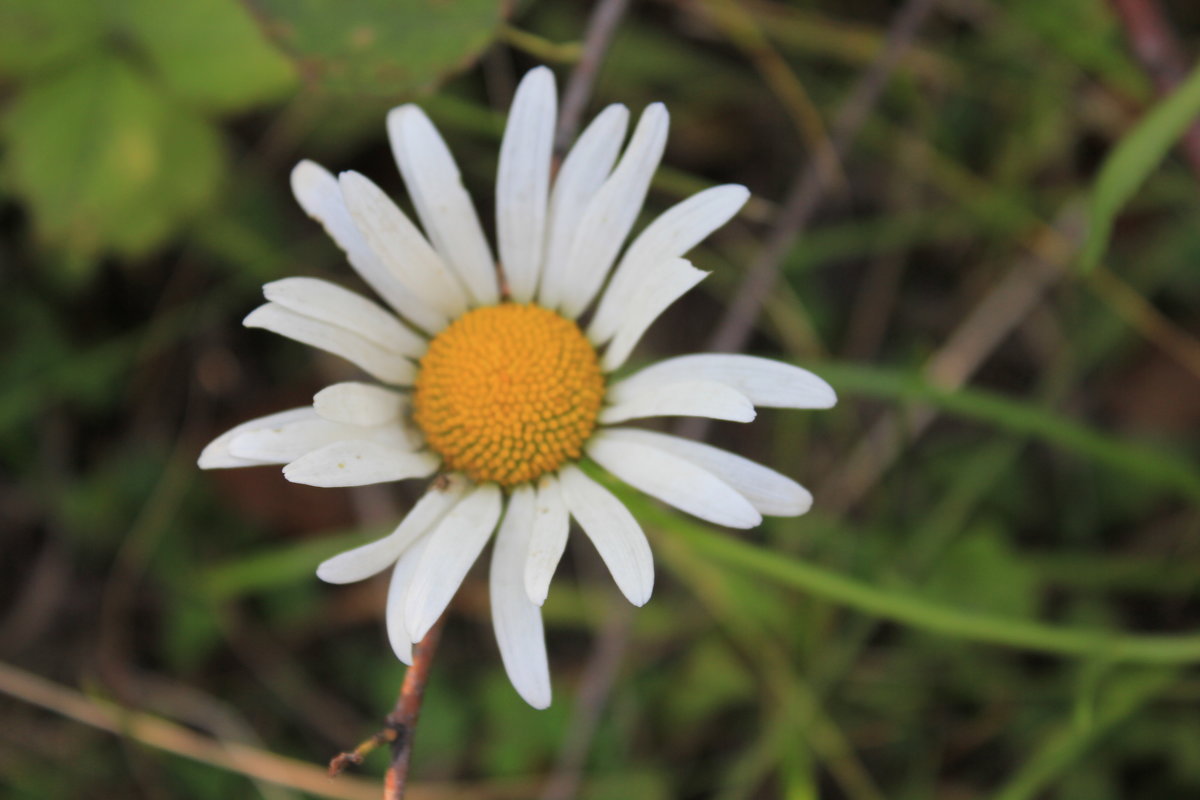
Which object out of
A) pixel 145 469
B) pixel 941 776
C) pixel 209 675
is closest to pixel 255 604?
pixel 209 675

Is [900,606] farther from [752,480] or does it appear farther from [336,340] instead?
[336,340]

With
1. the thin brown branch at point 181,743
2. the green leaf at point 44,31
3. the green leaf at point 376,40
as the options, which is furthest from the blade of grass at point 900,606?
the green leaf at point 44,31

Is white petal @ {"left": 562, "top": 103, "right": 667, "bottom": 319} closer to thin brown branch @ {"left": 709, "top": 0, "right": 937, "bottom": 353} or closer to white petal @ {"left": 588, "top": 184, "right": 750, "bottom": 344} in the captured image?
white petal @ {"left": 588, "top": 184, "right": 750, "bottom": 344}

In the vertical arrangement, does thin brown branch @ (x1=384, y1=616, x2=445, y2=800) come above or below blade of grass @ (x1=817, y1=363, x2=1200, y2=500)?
below

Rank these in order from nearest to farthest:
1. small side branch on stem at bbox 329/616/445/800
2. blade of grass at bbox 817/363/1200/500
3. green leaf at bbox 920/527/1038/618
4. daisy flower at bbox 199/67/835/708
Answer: small side branch on stem at bbox 329/616/445/800 → daisy flower at bbox 199/67/835/708 → blade of grass at bbox 817/363/1200/500 → green leaf at bbox 920/527/1038/618

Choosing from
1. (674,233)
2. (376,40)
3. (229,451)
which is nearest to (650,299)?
(674,233)

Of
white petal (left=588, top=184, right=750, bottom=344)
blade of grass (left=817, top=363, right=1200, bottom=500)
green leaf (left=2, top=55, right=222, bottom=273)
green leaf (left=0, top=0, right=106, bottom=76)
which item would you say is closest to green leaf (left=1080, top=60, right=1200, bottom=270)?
blade of grass (left=817, top=363, right=1200, bottom=500)
